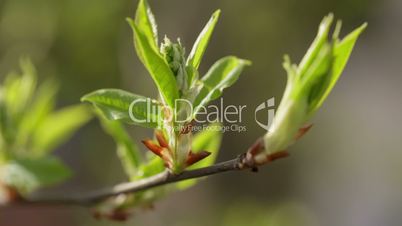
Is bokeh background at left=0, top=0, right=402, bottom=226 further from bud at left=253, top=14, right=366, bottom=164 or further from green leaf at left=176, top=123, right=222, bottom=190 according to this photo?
bud at left=253, top=14, right=366, bottom=164

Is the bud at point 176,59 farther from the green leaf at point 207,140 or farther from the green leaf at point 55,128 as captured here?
the green leaf at point 55,128

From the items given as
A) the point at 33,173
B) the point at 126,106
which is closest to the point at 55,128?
the point at 33,173

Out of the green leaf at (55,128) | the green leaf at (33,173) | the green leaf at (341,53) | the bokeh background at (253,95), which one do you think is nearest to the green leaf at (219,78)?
the green leaf at (341,53)

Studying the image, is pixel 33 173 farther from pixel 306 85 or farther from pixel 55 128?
pixel 306 85

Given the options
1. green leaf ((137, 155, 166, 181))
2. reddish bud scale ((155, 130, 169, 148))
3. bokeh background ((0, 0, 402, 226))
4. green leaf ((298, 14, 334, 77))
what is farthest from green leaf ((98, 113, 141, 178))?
bokeh background ((0, 0, 402, 226))

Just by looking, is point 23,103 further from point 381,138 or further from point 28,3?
point 381,138
